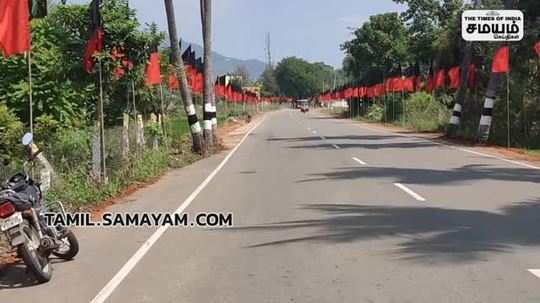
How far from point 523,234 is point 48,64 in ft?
38.1

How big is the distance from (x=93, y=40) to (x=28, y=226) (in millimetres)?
8360

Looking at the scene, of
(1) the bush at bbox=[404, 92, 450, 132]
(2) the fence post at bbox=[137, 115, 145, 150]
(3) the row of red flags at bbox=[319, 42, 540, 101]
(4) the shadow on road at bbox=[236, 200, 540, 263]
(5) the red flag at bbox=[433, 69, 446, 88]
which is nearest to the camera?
(4) the shadow on road at bbox=[236, 200, 540, 263]

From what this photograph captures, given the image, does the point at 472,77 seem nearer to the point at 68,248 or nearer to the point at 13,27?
the point at 13,27

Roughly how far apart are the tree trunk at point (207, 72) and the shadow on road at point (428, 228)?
1638 cm

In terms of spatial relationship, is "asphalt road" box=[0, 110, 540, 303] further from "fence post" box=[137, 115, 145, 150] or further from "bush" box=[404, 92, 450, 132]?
"bush" box=[404, 92, 450, 132]

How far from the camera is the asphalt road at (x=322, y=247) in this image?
23.7 feet

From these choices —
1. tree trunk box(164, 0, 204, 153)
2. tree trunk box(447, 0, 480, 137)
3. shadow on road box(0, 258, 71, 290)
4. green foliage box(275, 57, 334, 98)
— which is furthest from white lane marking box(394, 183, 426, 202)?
green foliage box(275, 57, 334, 98)

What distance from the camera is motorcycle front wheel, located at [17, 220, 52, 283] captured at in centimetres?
754

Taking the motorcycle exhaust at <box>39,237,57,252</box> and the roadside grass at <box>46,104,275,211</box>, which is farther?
the roadside grass at <box>46,104,275,211</box>

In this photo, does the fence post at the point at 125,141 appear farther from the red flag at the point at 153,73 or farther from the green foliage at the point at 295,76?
the green foliage at the point at 295,76

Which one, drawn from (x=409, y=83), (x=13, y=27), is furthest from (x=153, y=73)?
(x=409, y=83)

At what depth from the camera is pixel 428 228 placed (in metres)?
10.4

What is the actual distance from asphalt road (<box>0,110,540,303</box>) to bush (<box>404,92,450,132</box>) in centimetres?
3036

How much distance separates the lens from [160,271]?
814cm
